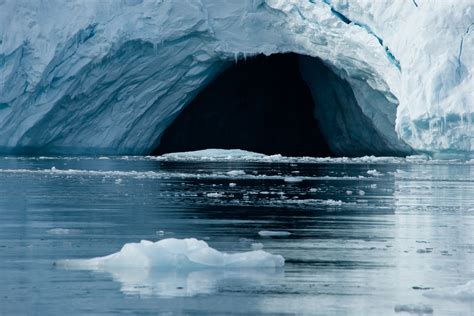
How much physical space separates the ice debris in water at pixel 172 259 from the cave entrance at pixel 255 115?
24.9m

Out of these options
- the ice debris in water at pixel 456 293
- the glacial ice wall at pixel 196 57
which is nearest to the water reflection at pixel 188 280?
the ice debris in water at pixel 456 293

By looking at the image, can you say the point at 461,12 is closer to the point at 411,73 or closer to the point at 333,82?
the point at 411,73

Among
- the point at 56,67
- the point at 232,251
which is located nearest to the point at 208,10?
the point at 56,67

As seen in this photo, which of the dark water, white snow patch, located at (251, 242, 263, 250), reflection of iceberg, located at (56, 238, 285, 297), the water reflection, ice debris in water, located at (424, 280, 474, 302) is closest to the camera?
the dark water

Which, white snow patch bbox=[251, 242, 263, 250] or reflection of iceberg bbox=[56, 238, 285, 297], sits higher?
reflection of iceberg bbox=[56, 238, 285, 297]

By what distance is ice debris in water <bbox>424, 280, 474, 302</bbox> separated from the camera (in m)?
4.87

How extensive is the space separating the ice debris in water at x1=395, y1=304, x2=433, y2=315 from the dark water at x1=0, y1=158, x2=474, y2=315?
0.02 metres

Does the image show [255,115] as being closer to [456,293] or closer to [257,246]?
[257,246]

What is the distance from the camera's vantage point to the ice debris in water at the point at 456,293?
4867mm

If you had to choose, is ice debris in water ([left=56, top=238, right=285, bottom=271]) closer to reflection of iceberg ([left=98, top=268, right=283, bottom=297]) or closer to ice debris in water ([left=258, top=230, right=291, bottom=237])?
reflection of iceberg ([left=98, top=268, right=283, bottom=297])

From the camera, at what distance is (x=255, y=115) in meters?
32.8

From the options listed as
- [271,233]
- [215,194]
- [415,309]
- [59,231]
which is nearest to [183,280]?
[415,309]

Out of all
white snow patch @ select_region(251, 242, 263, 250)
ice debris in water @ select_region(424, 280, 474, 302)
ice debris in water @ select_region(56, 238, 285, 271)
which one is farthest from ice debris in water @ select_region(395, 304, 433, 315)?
white snow patch @ select_region(251, 242, 263, 250)

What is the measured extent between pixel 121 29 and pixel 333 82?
702 centimetres
